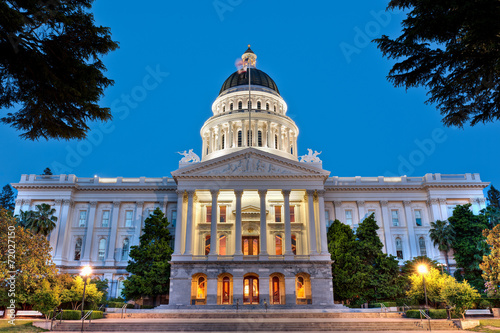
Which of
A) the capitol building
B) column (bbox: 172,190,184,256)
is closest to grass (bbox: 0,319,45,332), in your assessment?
the capitol building

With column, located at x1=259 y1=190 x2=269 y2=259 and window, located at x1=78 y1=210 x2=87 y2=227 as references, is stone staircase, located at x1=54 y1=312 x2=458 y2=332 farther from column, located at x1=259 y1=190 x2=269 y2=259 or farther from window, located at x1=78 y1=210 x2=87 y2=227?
window, located at x1=78 y1=210 x2=87 y2=227

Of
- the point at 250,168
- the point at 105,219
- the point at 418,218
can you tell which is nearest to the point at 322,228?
the point at 250,168

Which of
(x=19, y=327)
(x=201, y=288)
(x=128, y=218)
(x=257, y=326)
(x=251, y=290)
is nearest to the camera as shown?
(x=19, y=327)

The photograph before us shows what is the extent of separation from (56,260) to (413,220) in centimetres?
4661

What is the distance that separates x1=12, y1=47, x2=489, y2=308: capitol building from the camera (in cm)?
3922

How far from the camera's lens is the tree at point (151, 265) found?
1531 inches

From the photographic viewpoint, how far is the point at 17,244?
2677 cm

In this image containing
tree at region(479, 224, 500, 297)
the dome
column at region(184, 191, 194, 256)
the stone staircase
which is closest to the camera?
the stone staircase

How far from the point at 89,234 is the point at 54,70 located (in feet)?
140

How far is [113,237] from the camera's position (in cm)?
A: 4934

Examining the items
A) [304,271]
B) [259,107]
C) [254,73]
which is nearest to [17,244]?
[304,271]

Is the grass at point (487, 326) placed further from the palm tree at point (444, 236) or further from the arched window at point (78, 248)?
the arched window at point (78, 248)

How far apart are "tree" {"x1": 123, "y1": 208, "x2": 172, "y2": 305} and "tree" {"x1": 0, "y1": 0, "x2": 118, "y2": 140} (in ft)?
97.0

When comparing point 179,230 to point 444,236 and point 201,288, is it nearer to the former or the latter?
point 201,288
